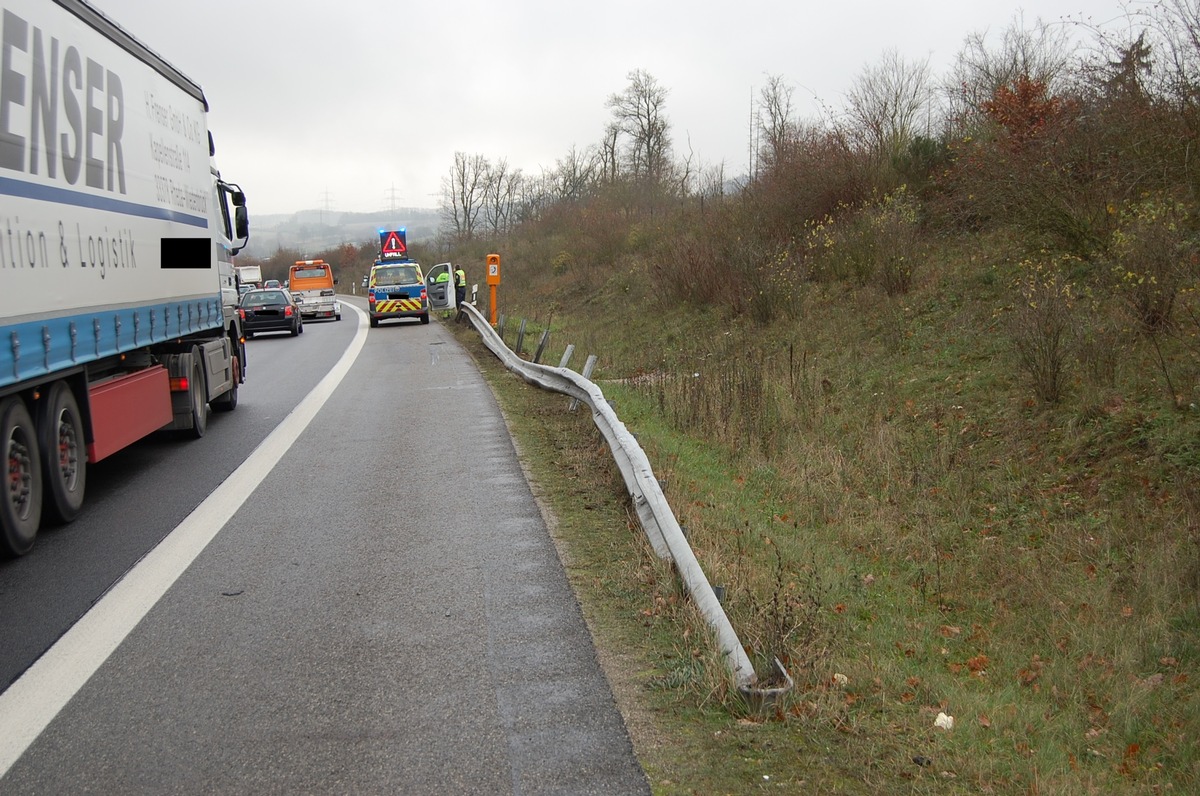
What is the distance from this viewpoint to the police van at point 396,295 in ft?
109

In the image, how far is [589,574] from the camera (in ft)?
20.4

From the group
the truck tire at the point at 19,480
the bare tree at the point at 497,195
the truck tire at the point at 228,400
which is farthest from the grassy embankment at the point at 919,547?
the bare tree at the point at 497,195

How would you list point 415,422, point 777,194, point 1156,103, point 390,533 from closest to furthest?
point 390,533 → point 1156,103 → point 415,422 → point 777,194

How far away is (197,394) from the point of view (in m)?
11.4

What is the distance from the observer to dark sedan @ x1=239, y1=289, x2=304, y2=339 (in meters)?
30.3

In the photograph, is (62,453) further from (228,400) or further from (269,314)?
(269,314)

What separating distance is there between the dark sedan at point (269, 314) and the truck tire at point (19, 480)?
23802 millimetres

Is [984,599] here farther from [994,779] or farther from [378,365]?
[378,365]

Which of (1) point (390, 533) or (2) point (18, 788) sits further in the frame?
(1) point (390, 533)

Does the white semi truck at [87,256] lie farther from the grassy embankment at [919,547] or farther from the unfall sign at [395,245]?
the unfall sign at [395,245]

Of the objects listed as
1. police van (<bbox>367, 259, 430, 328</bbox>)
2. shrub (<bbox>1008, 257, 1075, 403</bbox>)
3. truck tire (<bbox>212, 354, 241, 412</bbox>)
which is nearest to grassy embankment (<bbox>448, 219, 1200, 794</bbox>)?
shrub (<bbox>1008, 257, 1075, 403</bbox>)

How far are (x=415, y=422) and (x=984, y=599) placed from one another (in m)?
7.69

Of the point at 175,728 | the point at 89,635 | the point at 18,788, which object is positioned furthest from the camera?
the point at 89,635

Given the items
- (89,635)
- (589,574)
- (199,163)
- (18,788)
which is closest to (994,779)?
(589,574)
